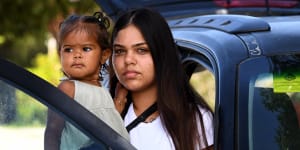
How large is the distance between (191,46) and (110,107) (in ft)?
2.21

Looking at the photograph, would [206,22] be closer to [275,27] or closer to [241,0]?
[275,27]

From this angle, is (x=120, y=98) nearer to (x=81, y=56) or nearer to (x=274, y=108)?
(x=81, y=56)

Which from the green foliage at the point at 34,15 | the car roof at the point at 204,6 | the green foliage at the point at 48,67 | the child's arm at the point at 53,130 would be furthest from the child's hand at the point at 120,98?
the green foliage at the point at 48,67

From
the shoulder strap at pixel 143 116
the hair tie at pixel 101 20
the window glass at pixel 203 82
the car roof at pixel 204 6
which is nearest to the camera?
the shoulder strap at pixel 143 116

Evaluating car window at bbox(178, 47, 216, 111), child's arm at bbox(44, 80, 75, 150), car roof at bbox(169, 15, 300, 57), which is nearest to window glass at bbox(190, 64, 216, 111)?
car window at bbox(178, 47, 216, 111)

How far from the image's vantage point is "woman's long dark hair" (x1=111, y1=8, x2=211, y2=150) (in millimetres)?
3727

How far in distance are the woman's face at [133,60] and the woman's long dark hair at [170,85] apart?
0.07 feet

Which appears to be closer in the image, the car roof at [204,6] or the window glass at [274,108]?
the window glass at [274,108]

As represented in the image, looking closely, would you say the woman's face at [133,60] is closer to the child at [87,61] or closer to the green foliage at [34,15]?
the child at [87,61]

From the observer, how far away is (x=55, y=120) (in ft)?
9.57

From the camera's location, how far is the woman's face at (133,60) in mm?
3748

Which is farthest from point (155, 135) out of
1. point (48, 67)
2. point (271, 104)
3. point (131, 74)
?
point (48, 67)

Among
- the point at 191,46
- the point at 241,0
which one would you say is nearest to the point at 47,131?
the point at 191,46

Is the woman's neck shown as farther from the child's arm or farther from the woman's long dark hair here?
the child's arm
